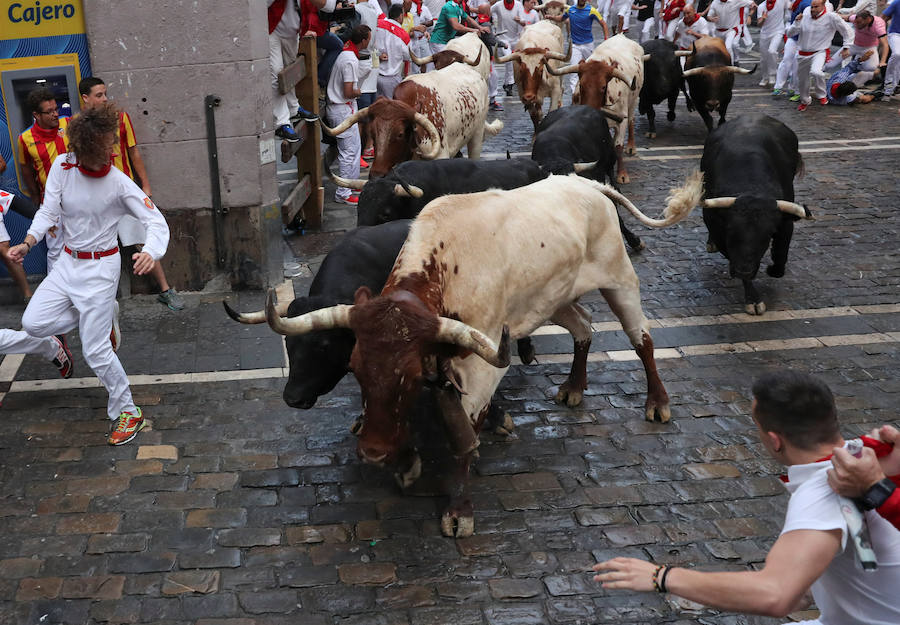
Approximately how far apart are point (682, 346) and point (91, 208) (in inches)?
196

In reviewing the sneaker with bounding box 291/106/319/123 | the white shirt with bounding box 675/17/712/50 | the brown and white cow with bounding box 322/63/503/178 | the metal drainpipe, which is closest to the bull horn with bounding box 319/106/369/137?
the brown and white cow with bounding box 322/63/503/178

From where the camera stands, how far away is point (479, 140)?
1229 centimetres

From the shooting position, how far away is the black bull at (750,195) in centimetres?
848

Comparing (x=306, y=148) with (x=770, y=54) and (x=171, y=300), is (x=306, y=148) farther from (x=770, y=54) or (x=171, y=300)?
(x=770, y=54)

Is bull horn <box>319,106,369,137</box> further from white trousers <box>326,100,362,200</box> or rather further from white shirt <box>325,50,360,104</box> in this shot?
white shirt <box>325,50,360,104</box>

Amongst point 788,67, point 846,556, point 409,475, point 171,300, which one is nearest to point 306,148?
point 171,300

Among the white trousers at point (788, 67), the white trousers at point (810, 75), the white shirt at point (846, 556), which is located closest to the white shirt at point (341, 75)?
the white shirt at point (846, 556)

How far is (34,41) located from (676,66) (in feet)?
35.6

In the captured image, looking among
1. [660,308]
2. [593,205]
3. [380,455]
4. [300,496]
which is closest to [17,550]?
[300,496]

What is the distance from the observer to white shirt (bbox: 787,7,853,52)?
682 inches

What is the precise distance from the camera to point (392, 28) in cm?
1391

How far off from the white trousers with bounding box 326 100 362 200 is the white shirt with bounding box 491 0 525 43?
801 cm

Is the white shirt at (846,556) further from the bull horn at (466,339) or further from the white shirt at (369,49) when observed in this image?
the white shirt at (369,49)

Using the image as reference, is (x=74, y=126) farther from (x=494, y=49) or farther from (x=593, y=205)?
(x=494, y=49)
